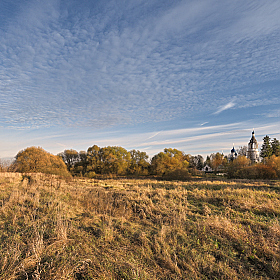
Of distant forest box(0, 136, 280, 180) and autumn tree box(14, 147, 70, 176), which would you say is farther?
distant forest box(0, 136, 280, 180)

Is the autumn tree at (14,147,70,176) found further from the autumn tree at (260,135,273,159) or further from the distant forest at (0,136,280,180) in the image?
the autumn tree at (260,135,273,159)

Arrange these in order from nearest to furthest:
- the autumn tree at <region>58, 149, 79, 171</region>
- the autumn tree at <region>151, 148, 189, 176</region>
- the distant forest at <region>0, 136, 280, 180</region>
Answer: the distant forest at <region>0, 136, 280, 180</region> → the autumn tree at <region>151, 148, 189, 176</region> → the autumn tree at <region>58, 149, 79, 171</region>

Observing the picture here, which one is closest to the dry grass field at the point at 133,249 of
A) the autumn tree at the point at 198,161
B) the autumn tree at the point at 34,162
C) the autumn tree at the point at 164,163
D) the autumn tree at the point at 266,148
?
the autumn tree at the point at 34,162

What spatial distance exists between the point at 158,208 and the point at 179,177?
94.8ft

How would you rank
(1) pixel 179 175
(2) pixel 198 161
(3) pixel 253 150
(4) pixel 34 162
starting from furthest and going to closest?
(2) pixel 198 161 → (3) pixel 253 150 → (1) pixel 179 175 → (4) pixel 34 162

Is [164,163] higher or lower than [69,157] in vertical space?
lower

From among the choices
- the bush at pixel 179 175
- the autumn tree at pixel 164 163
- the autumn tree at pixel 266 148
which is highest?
the autumn tree at pixel 266 148

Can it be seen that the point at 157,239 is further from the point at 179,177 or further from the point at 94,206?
the point at 179,177

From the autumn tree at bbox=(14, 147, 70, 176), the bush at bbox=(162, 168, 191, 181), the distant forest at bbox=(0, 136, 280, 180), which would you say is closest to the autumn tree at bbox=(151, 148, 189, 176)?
the distant forest at bbox=(0, 136, 280, 180)

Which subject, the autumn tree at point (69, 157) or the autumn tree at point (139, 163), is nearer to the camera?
the autumn tree at point (139, 163)

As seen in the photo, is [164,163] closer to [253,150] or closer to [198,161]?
[198,161]

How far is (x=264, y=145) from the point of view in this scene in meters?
70.1

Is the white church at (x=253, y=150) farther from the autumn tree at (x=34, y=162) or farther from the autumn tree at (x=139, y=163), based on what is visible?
the autumn tree at (x=34, y=162)

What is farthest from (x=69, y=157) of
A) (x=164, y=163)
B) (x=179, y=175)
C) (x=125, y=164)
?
(x=179, y=175)
